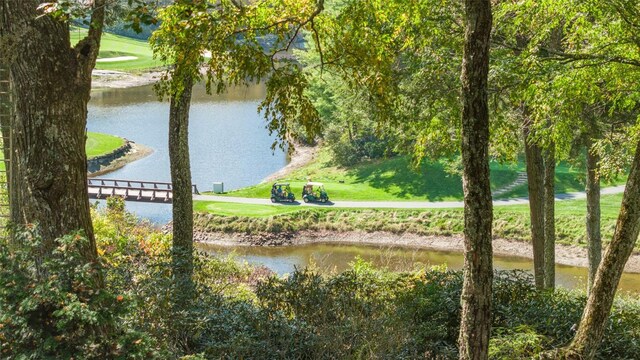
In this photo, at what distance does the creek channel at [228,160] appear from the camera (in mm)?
25406

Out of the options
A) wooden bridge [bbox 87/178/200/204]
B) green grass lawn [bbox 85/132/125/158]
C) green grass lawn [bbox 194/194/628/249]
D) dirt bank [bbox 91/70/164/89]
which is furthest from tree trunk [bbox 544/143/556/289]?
dirt bank [bbox 91/70/164/89]

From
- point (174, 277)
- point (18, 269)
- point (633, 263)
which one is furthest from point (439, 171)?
point (18, 269)

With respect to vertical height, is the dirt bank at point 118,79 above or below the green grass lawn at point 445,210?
above

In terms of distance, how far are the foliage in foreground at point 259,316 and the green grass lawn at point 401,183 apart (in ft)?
77.2

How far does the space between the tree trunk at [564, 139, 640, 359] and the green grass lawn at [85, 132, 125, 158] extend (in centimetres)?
3469

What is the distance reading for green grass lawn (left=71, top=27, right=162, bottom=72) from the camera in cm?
7100

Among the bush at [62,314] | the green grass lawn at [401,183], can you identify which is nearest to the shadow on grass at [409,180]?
the green grass lawn at [401,183]

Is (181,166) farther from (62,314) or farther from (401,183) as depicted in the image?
(401,183)

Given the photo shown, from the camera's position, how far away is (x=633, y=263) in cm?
2478

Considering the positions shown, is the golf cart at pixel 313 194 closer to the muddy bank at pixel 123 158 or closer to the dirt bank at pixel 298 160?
the dirt bank at pixel 298 160

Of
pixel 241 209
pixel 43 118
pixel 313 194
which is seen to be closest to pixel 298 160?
pixel 313 194

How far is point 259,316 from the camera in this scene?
754 cm

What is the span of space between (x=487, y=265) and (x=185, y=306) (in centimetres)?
328

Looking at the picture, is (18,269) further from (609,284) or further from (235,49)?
(609,284)
